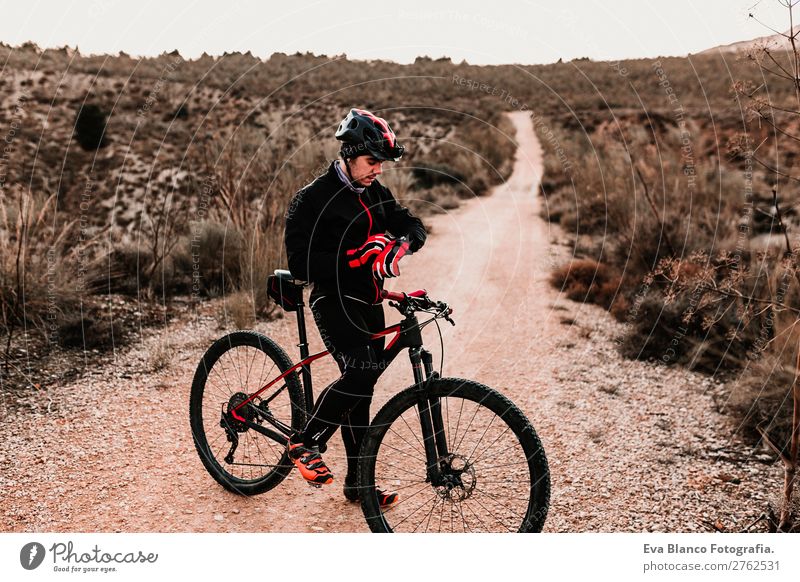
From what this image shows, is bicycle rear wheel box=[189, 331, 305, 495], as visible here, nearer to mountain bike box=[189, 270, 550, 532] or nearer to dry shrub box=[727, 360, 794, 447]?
mountain bike box=[189, 270, 550, 532]

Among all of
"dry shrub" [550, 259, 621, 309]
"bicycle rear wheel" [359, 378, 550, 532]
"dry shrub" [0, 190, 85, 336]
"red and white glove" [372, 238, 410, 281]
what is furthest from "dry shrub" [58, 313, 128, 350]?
"dry shrub" [550, 259, 621, 309]

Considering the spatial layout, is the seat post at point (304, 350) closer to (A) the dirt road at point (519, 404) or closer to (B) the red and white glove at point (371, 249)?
(B) the red and white glove at point (371, 249)

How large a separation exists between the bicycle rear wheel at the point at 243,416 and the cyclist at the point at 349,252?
1.05ft

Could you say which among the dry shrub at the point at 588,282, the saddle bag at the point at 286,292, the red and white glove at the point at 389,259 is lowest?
the dry shrub at the point at 588,282

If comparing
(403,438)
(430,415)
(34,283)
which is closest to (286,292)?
(430,415)

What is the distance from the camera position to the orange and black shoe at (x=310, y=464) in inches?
124

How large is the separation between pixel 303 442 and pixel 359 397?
40cm

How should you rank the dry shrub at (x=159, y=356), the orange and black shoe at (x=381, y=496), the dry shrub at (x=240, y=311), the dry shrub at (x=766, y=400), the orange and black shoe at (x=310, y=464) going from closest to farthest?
the orange and black shoe at (x=310, y=464) → the orange and black shoe at (x=381, y=496) → the dry shrub at (x=766, y=400) → the dry shrub at (x=159, y=356) → the dry shrub at (x=240, y=311)

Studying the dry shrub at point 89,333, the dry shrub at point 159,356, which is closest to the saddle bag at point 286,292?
the dry shrub at point 159,356

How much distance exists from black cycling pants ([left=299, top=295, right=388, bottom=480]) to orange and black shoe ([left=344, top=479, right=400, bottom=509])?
529mm

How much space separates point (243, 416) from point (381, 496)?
88 cm

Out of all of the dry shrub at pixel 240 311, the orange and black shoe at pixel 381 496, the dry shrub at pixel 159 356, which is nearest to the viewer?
the orange and black shoe at pixel 381 496

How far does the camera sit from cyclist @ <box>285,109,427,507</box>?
111 inches

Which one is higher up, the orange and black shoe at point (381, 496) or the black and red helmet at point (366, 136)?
the black and red helmet at point (366, 136)
